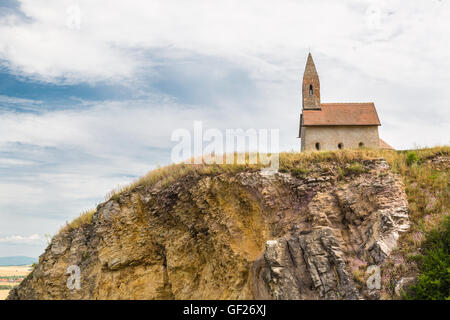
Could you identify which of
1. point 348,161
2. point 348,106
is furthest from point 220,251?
point 348,106

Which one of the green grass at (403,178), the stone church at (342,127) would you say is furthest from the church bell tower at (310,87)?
the green grass at (403,178)

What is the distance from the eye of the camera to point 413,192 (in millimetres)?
13961

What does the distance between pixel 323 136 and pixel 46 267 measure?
68.0 feet

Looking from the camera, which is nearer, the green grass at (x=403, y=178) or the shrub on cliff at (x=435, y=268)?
the shrub on cliff at (x=435, y=268)

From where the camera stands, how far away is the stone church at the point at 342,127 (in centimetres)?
2764

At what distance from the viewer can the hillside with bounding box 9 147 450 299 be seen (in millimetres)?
12445

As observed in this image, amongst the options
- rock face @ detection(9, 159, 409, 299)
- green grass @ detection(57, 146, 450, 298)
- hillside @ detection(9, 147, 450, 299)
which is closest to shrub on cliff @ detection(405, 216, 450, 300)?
green grass @ detection(57, 146, 450, 298)

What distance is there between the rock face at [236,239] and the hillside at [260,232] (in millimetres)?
42

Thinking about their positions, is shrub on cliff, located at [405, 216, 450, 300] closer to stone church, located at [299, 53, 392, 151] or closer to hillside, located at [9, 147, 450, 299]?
hillside, located at [9, 147, 450, 299]

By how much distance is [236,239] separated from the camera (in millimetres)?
14617

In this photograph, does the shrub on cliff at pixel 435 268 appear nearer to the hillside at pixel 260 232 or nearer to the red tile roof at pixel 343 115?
the hillside at pixel 260 232

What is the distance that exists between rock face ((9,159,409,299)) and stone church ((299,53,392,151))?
13.1 m

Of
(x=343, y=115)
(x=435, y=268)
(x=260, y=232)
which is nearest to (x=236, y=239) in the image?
(x=260, y=232)

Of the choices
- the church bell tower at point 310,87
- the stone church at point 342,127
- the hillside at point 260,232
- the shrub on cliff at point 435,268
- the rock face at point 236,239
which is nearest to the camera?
the shrub on cliff at point 435,268
